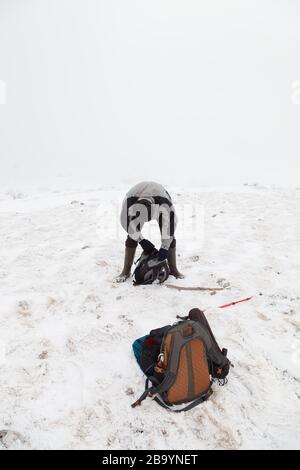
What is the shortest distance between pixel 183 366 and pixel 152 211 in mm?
3099

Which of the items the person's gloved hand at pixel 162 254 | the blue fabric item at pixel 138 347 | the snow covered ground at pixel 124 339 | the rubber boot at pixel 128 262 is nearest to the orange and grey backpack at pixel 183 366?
the blue fabric item at pixel 138 347

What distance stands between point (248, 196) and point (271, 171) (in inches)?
1164

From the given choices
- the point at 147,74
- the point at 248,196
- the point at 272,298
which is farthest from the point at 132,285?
the point at 147,74

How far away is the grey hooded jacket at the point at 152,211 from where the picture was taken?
568cm

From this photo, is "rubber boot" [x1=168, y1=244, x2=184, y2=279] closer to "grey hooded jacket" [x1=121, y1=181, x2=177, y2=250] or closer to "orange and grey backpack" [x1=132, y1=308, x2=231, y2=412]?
"grey hooded jacket" [x1=121, y1=181, x2=177, y2=250]

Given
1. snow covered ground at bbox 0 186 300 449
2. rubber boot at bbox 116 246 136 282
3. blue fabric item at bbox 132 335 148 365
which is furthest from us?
rubber boot at bbox 116 246 136 282

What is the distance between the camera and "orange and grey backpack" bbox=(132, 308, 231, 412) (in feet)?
10.9

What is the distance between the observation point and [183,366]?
Result: 3.41 m

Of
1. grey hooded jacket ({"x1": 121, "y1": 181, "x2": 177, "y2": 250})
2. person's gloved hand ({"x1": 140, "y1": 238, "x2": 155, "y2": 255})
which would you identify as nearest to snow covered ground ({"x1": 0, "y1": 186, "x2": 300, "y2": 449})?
person's gloved hand ({"x1": 140, "y1": 238, "x2": 155, "y2": 255})

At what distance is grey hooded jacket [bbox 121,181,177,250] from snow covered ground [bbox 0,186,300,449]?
1102 mm

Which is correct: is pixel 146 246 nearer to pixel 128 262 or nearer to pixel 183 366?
pixel 128 262

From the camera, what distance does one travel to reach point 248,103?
91.4 meters

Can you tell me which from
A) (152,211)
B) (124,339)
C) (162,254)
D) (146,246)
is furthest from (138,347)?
(152,211)

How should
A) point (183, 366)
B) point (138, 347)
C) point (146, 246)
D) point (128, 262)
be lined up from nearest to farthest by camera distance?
point (183, 366)
point (138, 347)
point (146, 246)
point (128, 262)
